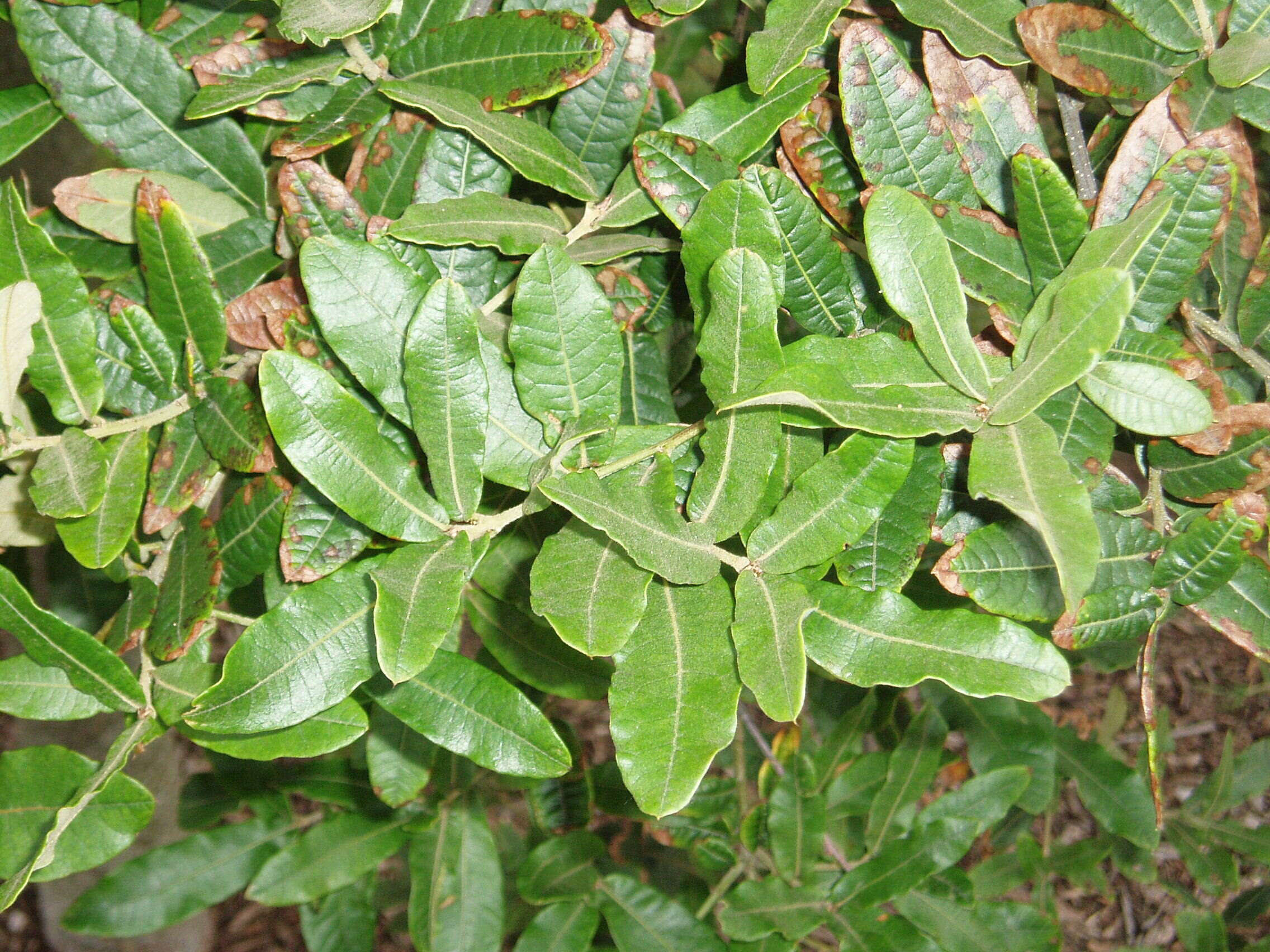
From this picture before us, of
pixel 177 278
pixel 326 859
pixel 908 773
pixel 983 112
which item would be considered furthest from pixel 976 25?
pixel 326 859

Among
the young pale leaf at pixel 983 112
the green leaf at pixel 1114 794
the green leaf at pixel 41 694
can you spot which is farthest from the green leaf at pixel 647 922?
the young pale leaf at pixel 983 112

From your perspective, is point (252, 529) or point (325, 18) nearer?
point (325, 18)

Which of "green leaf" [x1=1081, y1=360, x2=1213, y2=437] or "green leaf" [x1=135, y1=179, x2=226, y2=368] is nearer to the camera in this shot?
"green leaf" [x1=1081, y1=360, x2=1213, y2=437]

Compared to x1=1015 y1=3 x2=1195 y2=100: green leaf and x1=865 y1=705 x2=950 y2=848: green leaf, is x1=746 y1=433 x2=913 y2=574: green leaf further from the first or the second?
x1=865 y1=705 x2=950 y2=848: green leaf

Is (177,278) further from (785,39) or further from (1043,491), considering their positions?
(1043,491)

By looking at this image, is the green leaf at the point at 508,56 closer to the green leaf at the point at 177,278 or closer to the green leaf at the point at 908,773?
the green leaf at the point at 177,278

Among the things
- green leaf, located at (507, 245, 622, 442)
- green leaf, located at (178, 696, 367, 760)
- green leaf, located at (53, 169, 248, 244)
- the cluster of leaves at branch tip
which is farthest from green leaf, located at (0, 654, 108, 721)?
green leaf, located at (507, 245, 622, 442)
